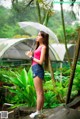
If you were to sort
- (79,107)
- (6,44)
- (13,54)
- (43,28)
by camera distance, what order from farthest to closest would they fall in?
(13,54) → (6,44) → (79,107) → (43,28)

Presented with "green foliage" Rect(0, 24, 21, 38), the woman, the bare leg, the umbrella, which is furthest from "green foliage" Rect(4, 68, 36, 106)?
"green foliage" Rect(0, 24, 21, 38)

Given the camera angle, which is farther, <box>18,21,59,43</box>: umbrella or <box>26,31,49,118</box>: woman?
<box>18,21,59,43</box>: umbrella

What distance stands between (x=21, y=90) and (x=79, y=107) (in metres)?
2.24

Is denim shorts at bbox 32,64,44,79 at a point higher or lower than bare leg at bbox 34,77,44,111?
higher

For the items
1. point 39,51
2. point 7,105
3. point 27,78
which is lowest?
point 7,105

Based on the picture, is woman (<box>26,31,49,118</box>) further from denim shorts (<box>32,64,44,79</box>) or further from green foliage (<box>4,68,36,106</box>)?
green foliage (<box>4,68,36,106</box>)

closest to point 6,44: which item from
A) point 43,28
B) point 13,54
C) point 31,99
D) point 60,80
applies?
point 13,54

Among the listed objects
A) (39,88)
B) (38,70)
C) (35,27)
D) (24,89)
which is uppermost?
(35,27)

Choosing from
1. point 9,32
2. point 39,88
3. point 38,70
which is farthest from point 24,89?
point 9,32

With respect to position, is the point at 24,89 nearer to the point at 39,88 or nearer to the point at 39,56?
the point at 39,88

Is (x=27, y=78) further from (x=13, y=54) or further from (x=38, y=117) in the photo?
(x=13, y=54)

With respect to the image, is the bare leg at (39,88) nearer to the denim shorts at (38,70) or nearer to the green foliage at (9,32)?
the denim shorts at (38,70)

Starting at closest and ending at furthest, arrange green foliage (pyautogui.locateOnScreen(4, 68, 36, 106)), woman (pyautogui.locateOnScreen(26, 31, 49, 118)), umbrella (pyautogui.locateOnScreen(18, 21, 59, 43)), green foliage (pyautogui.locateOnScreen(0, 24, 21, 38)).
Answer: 1. woman (pyautogui.locateOnScreen(26, 31, 49, 118))
2. umbrella (pyautogui.locateOnScreen(18, 21, 59, 43))
3. green foliage (pyautogui.locateOnScreen(4, 68, 36, 106))
4. green foliage (pyautogui.locateOnScreen(0, 24, 21, 38))

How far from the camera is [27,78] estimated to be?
10758mm
